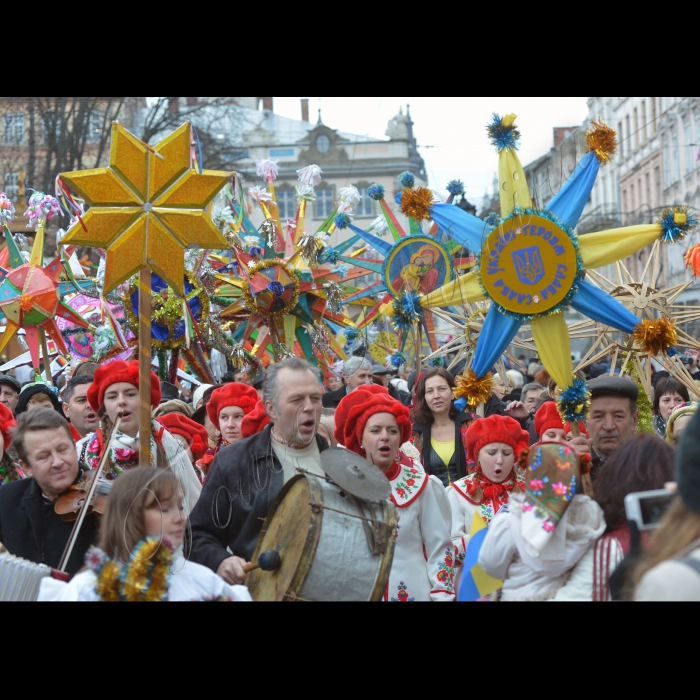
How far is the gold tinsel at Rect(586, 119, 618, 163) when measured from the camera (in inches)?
174

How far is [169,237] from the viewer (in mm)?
4234

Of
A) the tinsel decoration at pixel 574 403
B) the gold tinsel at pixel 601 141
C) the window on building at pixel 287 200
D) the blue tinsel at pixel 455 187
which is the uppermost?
the window on building at pixel 287 200

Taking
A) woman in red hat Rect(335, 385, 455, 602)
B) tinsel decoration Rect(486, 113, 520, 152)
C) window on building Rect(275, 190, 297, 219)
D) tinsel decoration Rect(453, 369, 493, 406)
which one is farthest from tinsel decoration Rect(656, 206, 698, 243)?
window on building Rect(275, 190, 297, 219)

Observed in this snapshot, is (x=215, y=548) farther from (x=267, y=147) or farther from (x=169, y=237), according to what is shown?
(x=267, y=147)

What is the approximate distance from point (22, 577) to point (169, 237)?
1.62m

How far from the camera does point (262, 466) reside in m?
4.05

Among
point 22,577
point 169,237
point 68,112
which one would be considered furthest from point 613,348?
point 68,112

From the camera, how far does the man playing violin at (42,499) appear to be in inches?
155

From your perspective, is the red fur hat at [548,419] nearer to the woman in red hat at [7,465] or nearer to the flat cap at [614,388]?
the flat cap at [614,388]

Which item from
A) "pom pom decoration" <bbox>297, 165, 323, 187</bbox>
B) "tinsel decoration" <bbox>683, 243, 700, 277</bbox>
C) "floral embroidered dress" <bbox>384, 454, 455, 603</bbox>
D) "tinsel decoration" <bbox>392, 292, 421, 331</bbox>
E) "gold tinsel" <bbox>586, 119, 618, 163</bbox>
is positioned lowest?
"floral embroidered dress" <bbox>384, 454, 455, 603</bbox>

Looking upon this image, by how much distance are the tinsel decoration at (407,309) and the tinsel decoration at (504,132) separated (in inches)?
36.5

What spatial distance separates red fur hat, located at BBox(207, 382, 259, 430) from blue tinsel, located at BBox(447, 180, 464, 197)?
104 inches

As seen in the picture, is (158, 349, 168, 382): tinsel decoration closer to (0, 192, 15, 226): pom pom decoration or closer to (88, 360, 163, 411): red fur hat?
(0, 192, 15, 226): pom pom decoration

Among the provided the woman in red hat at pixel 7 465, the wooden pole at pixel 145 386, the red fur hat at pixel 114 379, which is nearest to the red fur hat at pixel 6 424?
the woman in red hat at pixel 7 465
